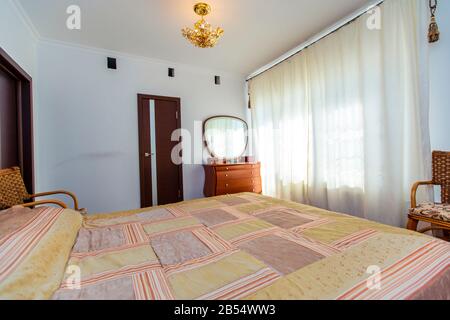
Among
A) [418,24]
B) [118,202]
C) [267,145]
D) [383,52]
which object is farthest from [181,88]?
[418,24]

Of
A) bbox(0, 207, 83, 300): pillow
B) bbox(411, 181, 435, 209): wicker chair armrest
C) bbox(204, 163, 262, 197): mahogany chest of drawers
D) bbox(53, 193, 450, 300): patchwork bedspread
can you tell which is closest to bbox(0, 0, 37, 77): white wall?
bbox(0, 207, 83, 300): pillow

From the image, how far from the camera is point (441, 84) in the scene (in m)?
1.90

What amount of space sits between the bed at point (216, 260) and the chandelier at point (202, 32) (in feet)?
5.82

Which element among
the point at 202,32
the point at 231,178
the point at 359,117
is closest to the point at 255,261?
the point at 202,32

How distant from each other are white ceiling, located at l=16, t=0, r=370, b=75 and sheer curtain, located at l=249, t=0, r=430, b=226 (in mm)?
365

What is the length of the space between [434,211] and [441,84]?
1214mm

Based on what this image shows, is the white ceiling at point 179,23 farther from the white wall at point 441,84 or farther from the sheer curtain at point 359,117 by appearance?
the white wall at point 441,84

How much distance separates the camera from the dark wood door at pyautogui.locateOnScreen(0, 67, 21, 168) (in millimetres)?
1970

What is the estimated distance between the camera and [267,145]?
374cm

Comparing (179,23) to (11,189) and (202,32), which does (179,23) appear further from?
(11,189)

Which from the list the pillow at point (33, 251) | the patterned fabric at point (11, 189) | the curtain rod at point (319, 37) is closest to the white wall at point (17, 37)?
the patterned fabric at point (11, 189)

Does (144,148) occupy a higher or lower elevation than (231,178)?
higher

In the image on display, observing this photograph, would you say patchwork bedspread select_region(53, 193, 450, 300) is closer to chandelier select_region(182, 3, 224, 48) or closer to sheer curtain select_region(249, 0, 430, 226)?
sheer curtain select_region(249, 0, 430, 226)

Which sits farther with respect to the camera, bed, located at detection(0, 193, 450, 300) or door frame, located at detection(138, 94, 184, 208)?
door frame, located at detection(138, 94, 184, 208)
